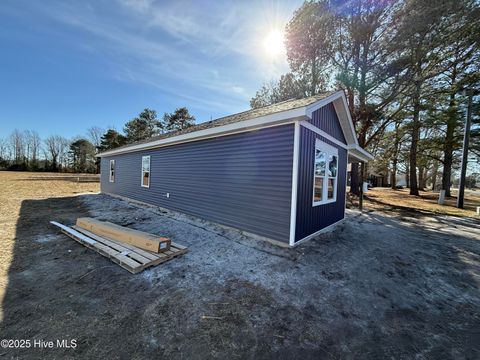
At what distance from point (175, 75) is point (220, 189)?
22.2ft

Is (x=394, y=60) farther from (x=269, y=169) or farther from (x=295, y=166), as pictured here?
(x=269, y=169)

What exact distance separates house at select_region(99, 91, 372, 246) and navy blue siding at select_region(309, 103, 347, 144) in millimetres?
26

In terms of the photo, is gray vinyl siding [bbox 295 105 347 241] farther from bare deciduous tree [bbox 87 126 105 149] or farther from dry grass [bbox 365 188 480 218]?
bare deciduous tree [bbox 87 126 105 149]

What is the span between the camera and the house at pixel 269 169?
4.44m

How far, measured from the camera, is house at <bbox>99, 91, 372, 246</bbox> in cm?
444

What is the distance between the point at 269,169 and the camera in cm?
473

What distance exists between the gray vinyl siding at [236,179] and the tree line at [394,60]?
12.0 m

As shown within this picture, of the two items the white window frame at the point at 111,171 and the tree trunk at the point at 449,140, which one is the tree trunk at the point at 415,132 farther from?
the white window frame at the point at 111,171

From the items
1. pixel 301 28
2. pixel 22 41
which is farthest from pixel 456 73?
pixel 22 41

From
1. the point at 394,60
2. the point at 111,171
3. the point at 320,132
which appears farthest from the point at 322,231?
the point at 111,171

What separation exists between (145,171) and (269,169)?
278 inches

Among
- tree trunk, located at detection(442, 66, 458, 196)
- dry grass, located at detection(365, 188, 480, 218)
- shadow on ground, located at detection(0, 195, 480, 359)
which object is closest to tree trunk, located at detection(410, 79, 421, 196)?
tree trunk, located at detection(442, 66, 458, 196)

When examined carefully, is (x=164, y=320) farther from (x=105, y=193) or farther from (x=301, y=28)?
(x=301, y=28)

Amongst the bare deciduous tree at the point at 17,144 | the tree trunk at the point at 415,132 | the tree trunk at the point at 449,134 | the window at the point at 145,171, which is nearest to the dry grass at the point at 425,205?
the tree trunk at the point at 449,134
